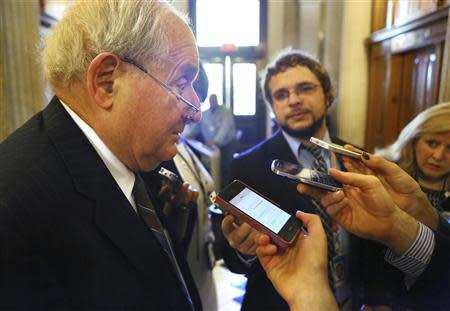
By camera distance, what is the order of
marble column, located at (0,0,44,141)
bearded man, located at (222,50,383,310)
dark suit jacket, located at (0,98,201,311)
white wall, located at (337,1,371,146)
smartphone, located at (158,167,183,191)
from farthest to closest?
1. white wall, located at (337,1,371,146)
2. marble column, located at (0,0,44,141)
3. smartphone, located at (158,167,183,191)
4. bearded man, located at (222,50,383,310)
5. dark suit jacket, located at (0,98,201,311)

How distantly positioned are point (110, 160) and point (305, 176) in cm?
56

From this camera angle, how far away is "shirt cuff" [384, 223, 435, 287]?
2.72 feet

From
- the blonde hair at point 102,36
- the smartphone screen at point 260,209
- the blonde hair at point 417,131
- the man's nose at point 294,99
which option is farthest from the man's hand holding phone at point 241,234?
the blonde hair at point 417,131

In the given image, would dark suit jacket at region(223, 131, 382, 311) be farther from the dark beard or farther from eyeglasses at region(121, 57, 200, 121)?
eyeglasses at region(121, 57, 200, 121)

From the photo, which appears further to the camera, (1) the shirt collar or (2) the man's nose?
(2) the man's nose

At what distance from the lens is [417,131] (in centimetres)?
148

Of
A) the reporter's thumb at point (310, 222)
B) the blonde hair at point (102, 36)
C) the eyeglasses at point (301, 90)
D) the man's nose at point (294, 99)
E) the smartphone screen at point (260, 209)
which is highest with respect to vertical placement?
the blonde hair at point (102, 36)

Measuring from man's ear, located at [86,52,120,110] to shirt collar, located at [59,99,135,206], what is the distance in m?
0.06

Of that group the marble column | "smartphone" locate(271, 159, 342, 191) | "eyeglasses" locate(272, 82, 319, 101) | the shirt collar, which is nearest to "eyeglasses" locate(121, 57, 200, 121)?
the shirt collar

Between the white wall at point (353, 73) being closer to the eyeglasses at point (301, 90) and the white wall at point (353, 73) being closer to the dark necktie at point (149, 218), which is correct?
the eyeglasses at point (301, 90)

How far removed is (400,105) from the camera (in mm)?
2885

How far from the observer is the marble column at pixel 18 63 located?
70.0 inches

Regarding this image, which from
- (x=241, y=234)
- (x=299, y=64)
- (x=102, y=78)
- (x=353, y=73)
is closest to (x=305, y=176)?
(x=241, y=234)

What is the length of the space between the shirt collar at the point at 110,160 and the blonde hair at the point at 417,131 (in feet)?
3.95
